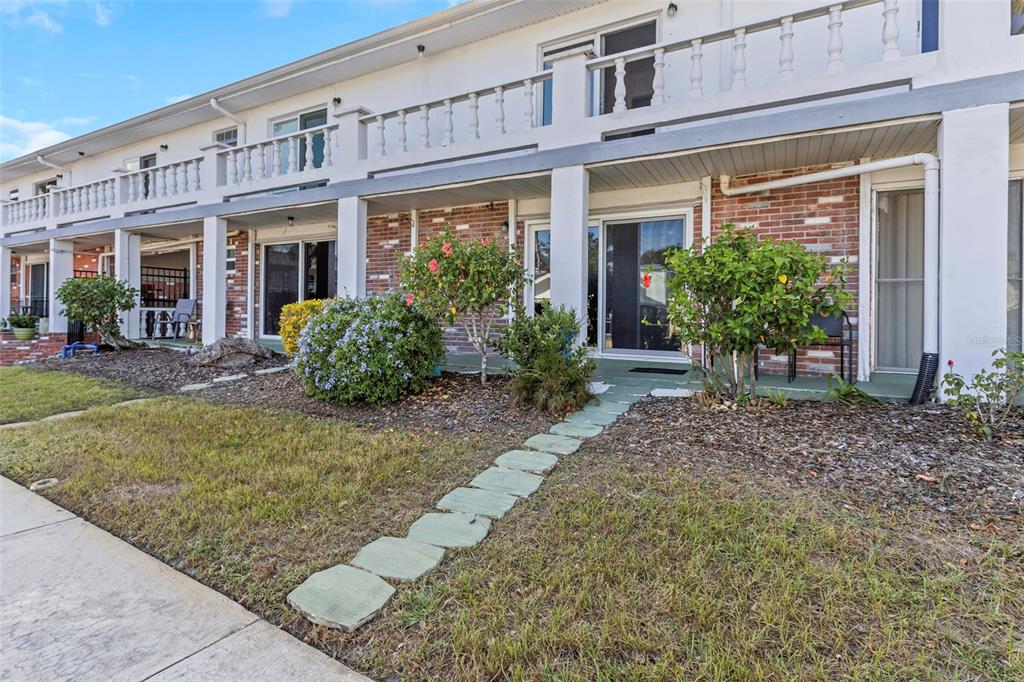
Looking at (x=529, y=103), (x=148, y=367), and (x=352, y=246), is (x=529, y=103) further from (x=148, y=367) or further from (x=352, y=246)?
(x=148, y=367)

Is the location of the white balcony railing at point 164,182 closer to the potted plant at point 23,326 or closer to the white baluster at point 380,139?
the potted plant at point 23,326

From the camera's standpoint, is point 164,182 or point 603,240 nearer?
point 603,240

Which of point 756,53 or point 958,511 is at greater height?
point 756,53

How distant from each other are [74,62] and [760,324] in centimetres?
1570

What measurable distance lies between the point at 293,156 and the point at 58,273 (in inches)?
320

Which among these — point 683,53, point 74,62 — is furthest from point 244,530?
point 74,62

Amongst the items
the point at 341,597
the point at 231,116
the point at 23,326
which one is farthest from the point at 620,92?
the point at 23,326

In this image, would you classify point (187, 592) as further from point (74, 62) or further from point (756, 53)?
point (74, 62)

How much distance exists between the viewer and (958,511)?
9.10ft

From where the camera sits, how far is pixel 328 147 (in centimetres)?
860

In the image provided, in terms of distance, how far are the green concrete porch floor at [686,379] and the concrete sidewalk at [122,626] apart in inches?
153

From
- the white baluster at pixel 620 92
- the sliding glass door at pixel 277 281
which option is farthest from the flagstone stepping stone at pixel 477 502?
the sliding glass door at pixel 277 281

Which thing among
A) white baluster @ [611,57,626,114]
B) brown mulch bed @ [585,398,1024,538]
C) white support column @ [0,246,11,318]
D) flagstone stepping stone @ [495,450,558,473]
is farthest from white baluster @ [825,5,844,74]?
white support column @ [0,246,11,318]

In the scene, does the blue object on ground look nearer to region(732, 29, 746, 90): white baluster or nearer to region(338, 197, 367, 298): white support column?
region(338, 197, 367, 298): white support column
